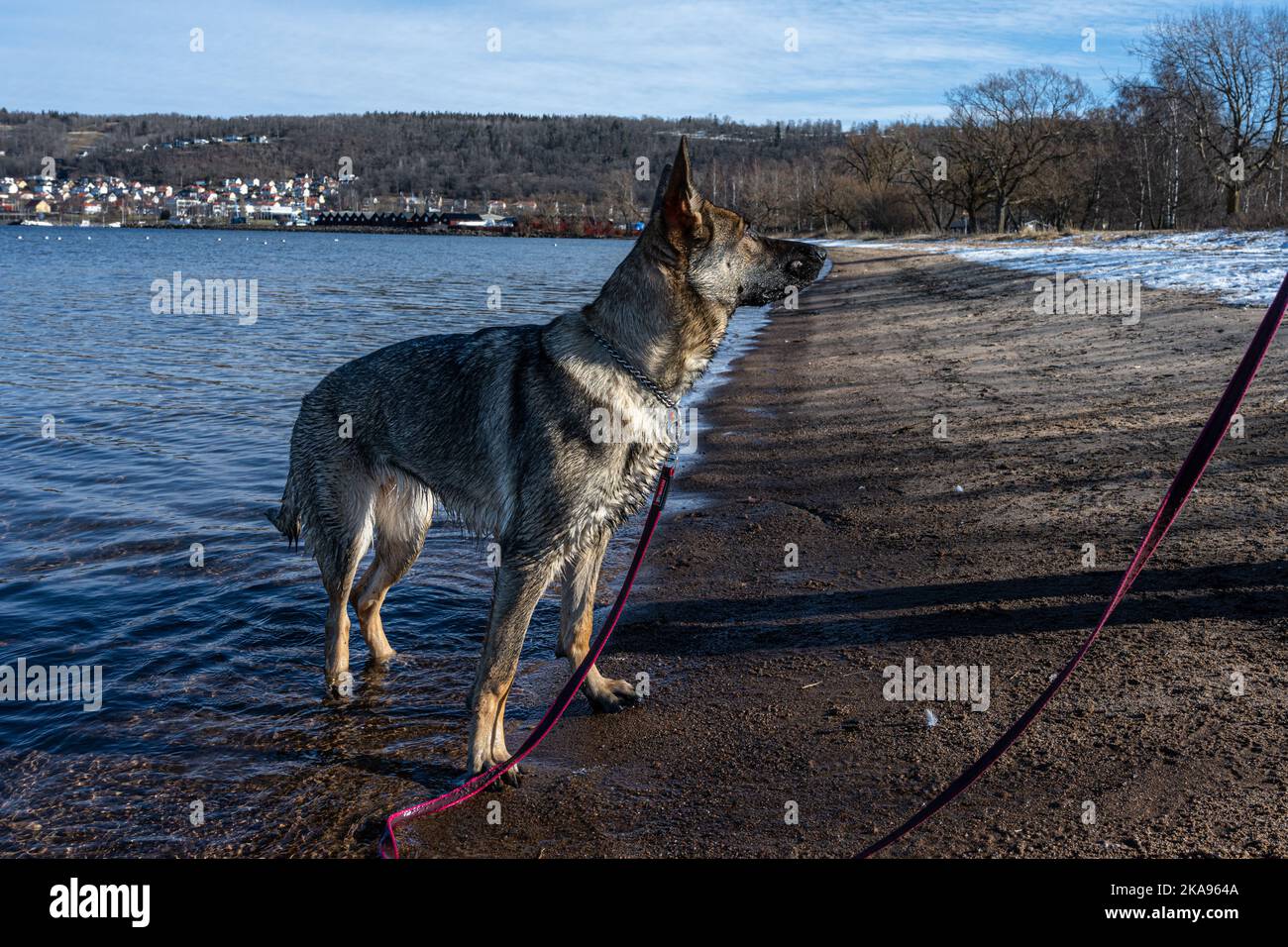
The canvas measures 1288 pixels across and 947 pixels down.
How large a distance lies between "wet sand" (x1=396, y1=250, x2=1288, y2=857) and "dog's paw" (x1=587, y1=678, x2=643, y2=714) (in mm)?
114

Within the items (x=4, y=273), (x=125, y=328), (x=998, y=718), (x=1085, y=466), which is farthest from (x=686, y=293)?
(x=4, y=273)

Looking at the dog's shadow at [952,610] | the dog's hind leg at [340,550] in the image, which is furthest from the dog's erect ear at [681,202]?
the dog's shadow at [952,610]

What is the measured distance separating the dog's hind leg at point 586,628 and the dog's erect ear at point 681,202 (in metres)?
1.83

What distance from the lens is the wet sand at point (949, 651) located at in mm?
4211

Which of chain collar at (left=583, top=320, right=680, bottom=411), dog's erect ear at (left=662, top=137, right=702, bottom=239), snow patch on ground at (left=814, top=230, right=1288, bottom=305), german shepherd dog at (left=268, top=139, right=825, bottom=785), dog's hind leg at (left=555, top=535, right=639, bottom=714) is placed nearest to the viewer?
dog's erect ear at (left=662, top=137, right=702, bottom=239)

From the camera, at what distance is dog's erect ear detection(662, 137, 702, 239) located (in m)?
4.71

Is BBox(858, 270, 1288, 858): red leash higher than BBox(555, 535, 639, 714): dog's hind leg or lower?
higher

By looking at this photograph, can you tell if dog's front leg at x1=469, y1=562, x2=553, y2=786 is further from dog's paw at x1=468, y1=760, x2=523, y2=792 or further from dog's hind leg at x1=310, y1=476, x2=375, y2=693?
dog's hind leg at x1=310, y1=476, x2=375, y2=693

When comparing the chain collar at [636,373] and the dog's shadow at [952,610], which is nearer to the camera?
the chain collar at [636,373]

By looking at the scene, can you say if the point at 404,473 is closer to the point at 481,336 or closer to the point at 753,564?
the point at 481,336

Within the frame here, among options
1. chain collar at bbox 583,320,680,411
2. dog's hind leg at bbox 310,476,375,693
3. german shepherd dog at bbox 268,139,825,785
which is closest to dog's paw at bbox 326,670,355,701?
dog's hind leg at bbox 310,476,375,693

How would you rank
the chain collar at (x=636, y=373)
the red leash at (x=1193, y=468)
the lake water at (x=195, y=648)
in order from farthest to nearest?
the chain collar at (x=636, y=373), the lake water at (x=195, y=648), the red leash at (x=1193, y=468)

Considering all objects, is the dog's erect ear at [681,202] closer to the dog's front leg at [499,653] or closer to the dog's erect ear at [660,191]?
the dog's erect ear at [660,191]
